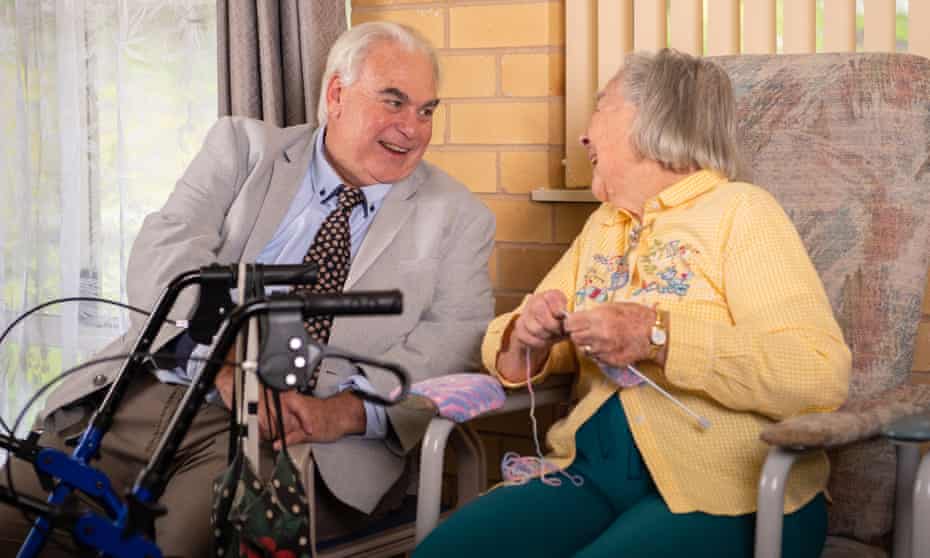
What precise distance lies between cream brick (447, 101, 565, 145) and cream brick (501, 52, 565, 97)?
0.08ft

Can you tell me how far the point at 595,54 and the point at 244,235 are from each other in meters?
0.81

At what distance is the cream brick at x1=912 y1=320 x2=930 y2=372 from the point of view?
88.2 inches

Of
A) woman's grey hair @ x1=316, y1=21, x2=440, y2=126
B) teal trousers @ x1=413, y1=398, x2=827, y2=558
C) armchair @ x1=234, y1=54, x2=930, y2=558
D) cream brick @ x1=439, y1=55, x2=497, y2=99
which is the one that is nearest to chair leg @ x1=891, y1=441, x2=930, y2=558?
armchair @ x1=234, y1=54, x2=930, y2=558

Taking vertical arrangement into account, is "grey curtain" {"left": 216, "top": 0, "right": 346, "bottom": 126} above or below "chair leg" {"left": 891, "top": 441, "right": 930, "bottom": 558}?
above

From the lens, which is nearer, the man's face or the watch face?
the watch face

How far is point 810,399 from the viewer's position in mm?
1584

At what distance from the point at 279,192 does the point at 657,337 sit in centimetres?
89

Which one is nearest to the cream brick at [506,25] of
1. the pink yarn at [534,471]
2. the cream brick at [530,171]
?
the cream brick at [530,171]

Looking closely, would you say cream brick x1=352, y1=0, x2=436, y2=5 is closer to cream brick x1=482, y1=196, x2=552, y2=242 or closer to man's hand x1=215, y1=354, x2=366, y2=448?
cream brick x1=482, y1=196, x2=552, y2=242

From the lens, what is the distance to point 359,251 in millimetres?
2166

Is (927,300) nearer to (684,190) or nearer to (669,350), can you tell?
(684,190)

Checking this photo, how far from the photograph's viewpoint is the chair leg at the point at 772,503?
4.78 feet

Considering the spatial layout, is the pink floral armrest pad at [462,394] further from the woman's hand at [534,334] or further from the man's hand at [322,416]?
the man's hand at [322,416]

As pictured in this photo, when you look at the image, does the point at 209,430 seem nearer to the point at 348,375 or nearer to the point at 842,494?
the point at 348,375
